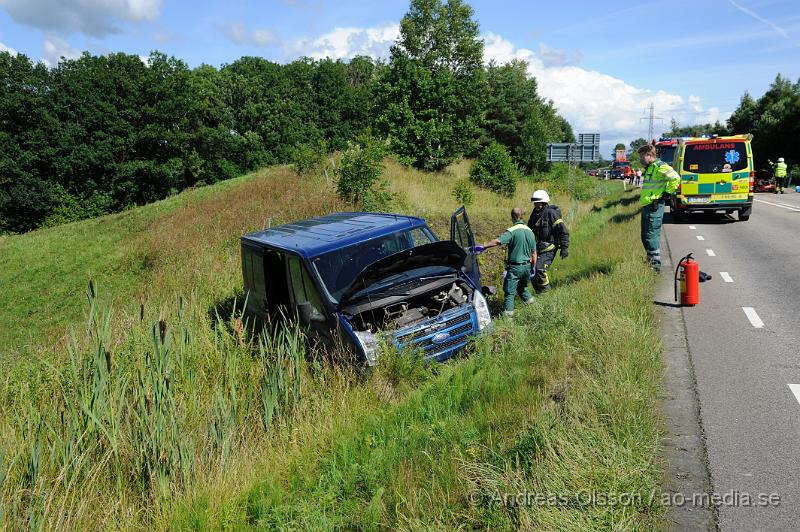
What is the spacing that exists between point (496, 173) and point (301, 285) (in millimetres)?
25609

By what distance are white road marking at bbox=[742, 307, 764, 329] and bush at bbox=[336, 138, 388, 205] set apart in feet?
43.5

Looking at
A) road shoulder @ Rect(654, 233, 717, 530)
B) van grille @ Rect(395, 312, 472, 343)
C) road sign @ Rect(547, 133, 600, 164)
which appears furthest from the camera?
road sign @ Rect(547, 133, 600, 164)

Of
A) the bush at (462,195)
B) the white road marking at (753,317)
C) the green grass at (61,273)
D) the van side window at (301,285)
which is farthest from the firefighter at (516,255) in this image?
the bush at (462,195)

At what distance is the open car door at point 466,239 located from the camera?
24.2 ft

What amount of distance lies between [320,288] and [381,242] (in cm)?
121

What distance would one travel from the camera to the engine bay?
6.22 metres

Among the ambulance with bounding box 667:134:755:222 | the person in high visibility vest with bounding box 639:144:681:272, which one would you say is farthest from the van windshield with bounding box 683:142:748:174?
the person in high visibility vest with bounding box 639:144:681:272

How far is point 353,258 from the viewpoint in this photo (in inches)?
281

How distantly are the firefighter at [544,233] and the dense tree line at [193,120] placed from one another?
21833 millimetres

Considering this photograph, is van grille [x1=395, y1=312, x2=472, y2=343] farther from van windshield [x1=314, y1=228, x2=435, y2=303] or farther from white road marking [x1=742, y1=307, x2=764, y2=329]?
white road marking [x1=742, y1=307, x2=764, y2=329]

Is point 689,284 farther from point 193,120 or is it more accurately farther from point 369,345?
point 193,120

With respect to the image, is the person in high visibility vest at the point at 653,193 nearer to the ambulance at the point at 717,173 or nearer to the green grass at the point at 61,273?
the green grass at the point at 61,273

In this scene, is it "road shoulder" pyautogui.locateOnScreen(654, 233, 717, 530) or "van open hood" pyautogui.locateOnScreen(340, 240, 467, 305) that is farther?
"van open hood" pyautogui.locateOnScreen(340, 240, 467, 305)

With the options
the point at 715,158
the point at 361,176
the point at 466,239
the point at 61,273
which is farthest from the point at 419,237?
the point at 61,273
